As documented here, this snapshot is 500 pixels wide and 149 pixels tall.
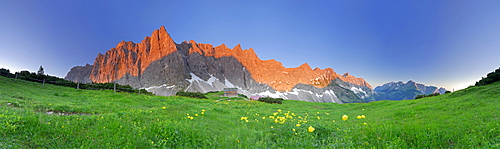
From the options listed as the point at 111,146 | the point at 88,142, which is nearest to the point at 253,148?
the point at 111,146

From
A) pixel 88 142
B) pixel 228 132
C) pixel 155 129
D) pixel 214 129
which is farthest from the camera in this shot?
pixel 214 129

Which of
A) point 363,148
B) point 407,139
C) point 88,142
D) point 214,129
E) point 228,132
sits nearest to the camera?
point 363,148

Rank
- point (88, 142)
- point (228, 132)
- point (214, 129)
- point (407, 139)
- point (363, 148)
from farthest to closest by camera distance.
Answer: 1. point (214, 129)
2. point (228, 132)
3. point (407, 139)
4. point (88, 142)
5. point (363, 148)

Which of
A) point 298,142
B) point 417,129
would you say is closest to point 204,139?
point 298,142

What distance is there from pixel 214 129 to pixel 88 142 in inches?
165

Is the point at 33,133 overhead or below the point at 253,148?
overhead

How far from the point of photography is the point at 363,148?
533 cm

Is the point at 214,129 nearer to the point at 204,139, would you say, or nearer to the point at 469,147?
the point at 204,139

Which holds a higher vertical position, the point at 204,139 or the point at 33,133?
the point at 33,133

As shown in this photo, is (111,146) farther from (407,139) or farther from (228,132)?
(407,139)

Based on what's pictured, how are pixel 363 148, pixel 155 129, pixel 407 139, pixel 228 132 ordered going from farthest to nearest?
pixel 228 132, pixel 155 129, pixel 407 139, pixel 363 148

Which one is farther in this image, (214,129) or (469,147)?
(214,129)

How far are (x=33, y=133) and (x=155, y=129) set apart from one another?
3.26 meters

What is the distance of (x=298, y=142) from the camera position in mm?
5855
